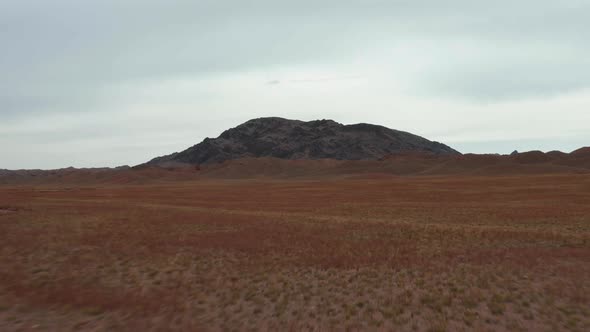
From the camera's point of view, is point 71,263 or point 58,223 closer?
point 71,263

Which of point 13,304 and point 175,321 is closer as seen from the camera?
point 175,321

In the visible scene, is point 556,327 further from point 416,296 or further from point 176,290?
point 176,290

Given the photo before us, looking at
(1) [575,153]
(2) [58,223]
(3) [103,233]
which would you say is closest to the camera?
(3) [103,233]

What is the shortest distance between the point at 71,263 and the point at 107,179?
195080 mm

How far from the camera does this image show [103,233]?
2734cm

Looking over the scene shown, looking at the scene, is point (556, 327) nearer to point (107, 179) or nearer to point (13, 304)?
point (13, 304)

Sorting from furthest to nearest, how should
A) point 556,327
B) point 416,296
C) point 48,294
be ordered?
point 48,294 → point 416,296 → point 556,327

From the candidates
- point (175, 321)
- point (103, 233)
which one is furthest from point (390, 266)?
point (103, 233)

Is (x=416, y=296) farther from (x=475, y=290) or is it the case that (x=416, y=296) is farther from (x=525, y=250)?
(x=525, y=250)

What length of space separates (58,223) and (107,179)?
181 meters

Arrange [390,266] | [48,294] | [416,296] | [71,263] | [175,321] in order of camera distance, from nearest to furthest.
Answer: [175,321]
[416,296]
[48,294]
[390,266]
[71,263]

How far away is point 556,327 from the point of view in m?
11.6

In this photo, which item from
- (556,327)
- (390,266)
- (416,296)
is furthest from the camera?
(390,266)

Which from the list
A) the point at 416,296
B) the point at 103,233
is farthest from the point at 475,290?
the point at 103,233
